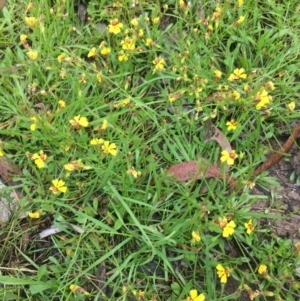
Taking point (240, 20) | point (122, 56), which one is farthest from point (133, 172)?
point (240, 20)

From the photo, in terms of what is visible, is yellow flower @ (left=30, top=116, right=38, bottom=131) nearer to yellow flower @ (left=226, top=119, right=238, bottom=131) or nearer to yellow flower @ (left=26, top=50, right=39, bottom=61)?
yellow flower @ (left=26, top=50, right=39, bottom=61)

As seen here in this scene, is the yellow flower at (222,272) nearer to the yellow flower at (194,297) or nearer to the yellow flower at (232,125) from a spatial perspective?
the yellow flower at (194,297)

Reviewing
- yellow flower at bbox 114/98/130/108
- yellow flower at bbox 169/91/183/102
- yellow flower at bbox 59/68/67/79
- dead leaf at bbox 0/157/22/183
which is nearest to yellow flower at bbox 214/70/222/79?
yellow flower at bbox 169/91/183/102

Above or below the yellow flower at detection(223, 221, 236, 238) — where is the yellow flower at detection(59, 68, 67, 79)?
above

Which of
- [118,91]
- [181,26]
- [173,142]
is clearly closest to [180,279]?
[173,142]

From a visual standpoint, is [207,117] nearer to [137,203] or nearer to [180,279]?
[137,203]

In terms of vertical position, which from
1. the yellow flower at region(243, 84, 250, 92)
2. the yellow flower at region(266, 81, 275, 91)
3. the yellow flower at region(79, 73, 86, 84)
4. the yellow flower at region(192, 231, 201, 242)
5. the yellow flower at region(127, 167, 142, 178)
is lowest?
the yellow flower at region(192, 231, 201, 242)

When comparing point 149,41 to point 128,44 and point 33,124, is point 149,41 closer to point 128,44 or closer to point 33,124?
point 128,44
